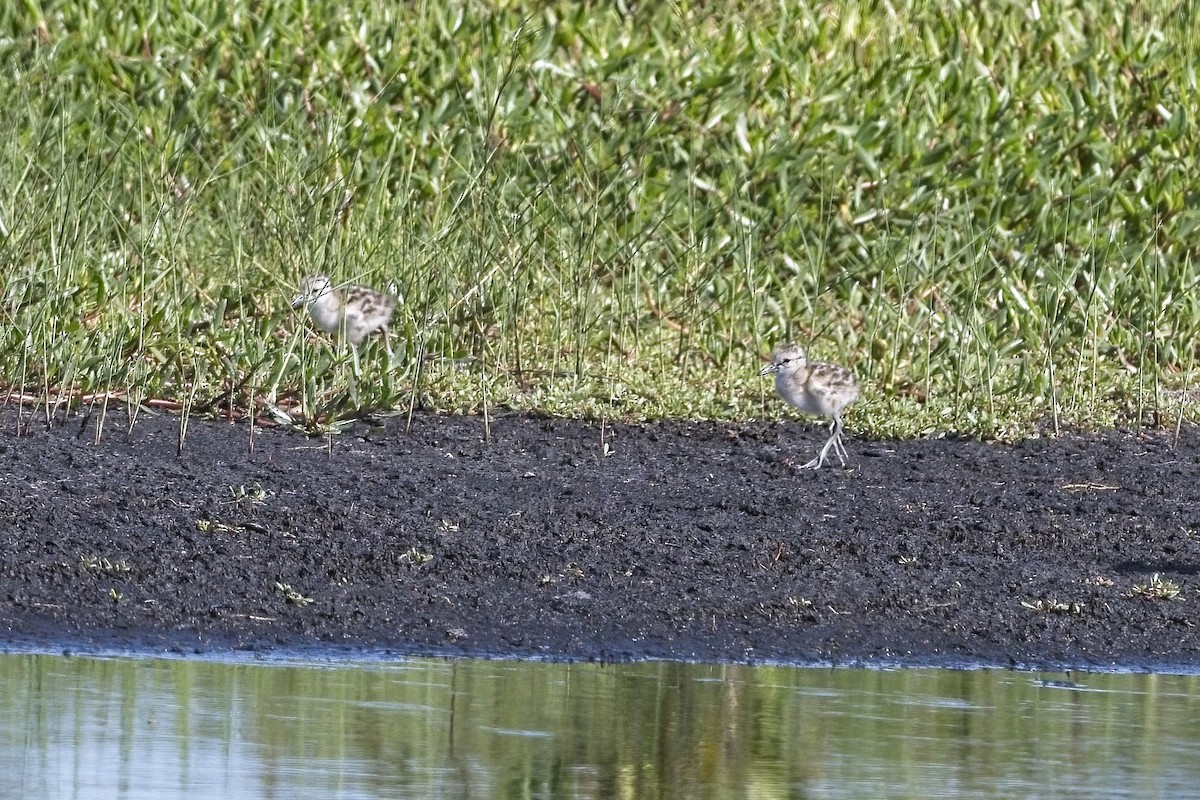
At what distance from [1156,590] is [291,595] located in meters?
2.62

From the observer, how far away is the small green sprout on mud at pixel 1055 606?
6.32 meters

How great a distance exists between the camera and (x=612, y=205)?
1095 centimetres

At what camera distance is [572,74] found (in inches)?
479

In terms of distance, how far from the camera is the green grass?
355 inches

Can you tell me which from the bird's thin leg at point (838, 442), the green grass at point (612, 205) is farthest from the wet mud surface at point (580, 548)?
the green grass at point (612, 205)

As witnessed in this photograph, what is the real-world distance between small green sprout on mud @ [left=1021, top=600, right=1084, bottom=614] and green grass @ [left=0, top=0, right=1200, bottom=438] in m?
2.61

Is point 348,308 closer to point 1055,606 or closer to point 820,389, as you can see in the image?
point 820,389

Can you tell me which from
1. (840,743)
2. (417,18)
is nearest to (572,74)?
(417,18)

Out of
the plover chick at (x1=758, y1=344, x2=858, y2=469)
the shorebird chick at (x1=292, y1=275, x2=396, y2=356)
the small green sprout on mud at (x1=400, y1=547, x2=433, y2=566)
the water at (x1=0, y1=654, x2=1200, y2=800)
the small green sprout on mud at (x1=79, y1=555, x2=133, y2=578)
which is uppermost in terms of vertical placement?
the shorebird chick at (x1=292, y1=275, x2=396, y2=356)

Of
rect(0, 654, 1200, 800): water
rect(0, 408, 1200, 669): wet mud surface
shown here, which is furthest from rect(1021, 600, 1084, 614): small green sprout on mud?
rect(0, 654, 1200, 800): water

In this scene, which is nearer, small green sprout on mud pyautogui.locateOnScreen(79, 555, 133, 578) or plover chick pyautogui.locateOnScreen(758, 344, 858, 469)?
small green sprout on mud pyautogui.locateOnScreen(79, 555, 133, 578)

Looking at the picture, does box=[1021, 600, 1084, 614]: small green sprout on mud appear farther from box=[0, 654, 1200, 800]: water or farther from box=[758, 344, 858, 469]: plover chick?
box=[758, 344, 858, 469]: plover chick

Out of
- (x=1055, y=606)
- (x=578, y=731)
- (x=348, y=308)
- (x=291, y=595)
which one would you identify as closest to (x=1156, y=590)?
(x=1055, y=606)

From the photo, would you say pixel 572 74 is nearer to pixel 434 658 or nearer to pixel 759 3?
pixel 759 3
